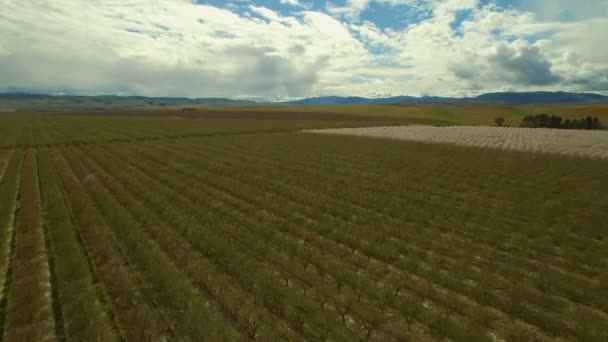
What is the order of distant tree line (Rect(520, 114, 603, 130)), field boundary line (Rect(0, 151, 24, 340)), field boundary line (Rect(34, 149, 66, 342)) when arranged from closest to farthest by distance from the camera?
field boundary line (Rect(34, 149, 66, 342))
field boundary line (Rect(0, 151, 24, 340))
distant tree line (Rect(520, 114, 603, 130))

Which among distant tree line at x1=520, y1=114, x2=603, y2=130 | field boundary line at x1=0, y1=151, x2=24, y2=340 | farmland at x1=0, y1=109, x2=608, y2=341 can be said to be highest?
distant tree line at x1=520, y1=114, x2=603, y2=130

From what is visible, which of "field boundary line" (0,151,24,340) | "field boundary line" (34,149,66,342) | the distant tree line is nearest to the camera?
"field boundary line" (34,149,66,342)

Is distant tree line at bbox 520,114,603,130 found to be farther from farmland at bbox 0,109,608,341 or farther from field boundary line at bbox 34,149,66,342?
field boundary line at bbox 34,149,66,342

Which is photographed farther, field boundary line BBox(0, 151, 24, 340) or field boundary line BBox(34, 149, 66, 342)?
field boundary line BBox(0, 151, 24, 340)

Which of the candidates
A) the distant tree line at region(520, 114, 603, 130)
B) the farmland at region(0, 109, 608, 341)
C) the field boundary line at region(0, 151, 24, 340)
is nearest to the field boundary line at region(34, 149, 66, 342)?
the farmland at region(0, 109, 608, 341)

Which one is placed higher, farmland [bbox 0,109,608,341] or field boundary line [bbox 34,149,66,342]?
farmland [bbox 0,109,608,341]

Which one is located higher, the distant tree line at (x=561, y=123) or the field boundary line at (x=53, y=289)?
the distant tree line at (x=561, y=123)

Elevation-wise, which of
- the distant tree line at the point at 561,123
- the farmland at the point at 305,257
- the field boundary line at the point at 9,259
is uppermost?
the distant tree line at the point at 561,123

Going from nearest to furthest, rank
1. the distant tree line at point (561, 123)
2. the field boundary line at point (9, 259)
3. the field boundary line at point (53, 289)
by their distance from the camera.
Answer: the field boundary line at point (53, 289), the field boundary line at point (9, 259), the distant tree line at point (561, 123)

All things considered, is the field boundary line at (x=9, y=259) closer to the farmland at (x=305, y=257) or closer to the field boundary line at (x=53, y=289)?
the farmland at (x=305, y=257)

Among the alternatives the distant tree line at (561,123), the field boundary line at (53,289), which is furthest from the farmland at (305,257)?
the distant tree line at (561,123)
